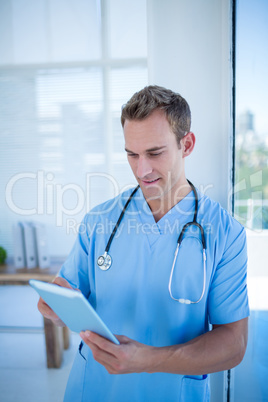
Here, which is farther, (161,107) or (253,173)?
(253,173)

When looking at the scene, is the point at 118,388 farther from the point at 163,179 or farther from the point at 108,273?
the point at 163,179

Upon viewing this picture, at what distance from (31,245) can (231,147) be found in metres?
1.52

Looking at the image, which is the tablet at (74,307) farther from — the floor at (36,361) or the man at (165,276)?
the floor at (36,361)

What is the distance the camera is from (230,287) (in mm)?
876

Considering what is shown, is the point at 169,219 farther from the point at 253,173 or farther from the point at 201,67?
the point at 201,67

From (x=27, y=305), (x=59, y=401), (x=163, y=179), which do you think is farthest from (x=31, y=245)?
(x=163, y=179)

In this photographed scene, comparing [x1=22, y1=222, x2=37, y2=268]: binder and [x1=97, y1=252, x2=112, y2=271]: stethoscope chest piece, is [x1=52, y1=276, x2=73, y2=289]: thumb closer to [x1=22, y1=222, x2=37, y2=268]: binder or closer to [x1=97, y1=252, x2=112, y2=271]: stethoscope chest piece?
[x1=97, y1=252, x2=112, y2=271]: stethoscope chest piece

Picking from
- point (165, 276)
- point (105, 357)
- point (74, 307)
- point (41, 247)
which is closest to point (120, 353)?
point (105, 357)

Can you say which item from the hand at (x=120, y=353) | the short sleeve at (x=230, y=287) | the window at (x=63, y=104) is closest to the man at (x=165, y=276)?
the short sleeve at (x=230, y=287)

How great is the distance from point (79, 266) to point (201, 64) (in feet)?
2.86

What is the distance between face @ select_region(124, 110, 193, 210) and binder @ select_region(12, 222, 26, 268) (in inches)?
56.6

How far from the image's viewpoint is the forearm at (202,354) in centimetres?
78

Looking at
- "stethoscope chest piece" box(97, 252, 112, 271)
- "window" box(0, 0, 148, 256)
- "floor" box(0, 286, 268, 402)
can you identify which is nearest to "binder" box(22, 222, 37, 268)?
"window" box(0, 0, 148, 256)

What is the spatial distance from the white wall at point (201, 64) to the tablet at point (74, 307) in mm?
752
